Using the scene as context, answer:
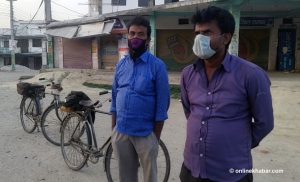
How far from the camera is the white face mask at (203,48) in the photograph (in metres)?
2.29

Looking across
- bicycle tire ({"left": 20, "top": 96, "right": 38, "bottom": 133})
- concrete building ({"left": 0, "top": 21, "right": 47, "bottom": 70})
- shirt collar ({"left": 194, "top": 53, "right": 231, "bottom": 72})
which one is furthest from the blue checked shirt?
concrete building ({"left": 0, "top": 21, "right": 47, "bottom": 70})

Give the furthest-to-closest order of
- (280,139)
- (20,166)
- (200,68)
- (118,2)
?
1. (118,2)
2. (280,139)
3. (20,166)
4. (200,68)

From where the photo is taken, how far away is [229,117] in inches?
89.7

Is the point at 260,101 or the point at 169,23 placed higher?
the point at 169,23

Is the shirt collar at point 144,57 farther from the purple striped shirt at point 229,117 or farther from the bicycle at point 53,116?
the bicycle at point 53,116

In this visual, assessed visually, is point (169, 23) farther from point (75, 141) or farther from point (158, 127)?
point (158, 127)

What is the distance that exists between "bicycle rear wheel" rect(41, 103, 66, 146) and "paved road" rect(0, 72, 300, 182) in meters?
0.14

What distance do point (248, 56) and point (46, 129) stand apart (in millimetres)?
16568

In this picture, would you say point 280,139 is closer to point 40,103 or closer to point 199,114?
point 40,103

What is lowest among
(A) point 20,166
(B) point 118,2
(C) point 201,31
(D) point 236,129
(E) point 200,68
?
(A) point 20,166

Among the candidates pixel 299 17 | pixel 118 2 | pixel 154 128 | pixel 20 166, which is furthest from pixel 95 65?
pixel 154 128

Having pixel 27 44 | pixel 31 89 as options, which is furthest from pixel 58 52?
pixel 27 44

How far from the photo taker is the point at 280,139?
6883 millimetres

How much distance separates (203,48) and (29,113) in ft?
18.7
